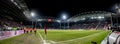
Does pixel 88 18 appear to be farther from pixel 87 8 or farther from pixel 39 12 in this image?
pixel 39 12

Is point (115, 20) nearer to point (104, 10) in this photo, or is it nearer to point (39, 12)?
point (104, 10)

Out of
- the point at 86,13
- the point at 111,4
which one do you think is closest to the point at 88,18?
the point at 86,13

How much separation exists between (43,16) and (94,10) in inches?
2188

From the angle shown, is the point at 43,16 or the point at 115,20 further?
the point at 43,16

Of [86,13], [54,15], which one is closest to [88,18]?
[86,13]

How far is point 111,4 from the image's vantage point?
101m

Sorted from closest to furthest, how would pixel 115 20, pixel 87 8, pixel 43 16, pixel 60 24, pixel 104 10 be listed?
pixel 115 20 < pixel 104 10 < pixel 87 8 < pixel 60 24 < pixel 43 16

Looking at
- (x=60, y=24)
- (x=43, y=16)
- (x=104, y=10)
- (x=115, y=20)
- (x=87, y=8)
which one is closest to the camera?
(x=115, y=20)

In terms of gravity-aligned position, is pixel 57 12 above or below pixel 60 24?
above

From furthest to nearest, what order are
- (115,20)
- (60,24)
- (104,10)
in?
1. (60,24)
2. (104,10)
3. (115,20)

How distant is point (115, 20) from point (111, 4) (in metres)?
13.6

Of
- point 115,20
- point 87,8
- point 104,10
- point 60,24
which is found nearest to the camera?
point 115,20

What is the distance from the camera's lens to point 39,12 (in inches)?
5758

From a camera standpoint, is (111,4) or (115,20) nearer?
(115,20)
